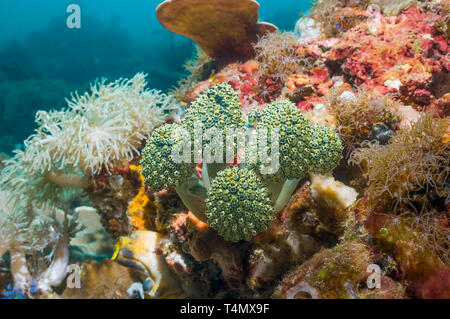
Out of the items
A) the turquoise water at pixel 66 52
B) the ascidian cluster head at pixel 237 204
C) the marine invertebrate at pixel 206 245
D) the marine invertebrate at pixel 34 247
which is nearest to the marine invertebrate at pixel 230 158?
the ascidian cluster head at pixel 237 204

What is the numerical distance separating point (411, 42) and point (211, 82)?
2149mm

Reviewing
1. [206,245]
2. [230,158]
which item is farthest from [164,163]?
[206,245]

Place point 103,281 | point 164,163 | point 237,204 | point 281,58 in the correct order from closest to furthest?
point 237,204, point 164,163, point 281,58, point 103,281

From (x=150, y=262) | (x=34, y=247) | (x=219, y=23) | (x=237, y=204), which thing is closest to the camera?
(x=237, y=204)

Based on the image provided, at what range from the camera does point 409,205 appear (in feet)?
5.24

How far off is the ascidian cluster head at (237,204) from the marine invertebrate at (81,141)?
1.51 m

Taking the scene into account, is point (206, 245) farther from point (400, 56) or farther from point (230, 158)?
point (400, 56)

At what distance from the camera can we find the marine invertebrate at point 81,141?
2.78 m

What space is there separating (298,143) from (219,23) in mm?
2523

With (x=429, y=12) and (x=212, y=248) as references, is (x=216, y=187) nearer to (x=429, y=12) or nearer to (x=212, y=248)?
(x=212, y=248)

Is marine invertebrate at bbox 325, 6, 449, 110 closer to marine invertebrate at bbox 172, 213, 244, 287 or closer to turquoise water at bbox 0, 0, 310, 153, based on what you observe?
marine invertebrate at bbox 172, 213, 244, 287

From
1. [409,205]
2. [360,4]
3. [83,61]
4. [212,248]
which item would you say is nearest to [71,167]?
[212,248]

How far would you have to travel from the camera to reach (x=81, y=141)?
276cm

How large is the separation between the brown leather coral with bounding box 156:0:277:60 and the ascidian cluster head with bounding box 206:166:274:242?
8.05 feet
